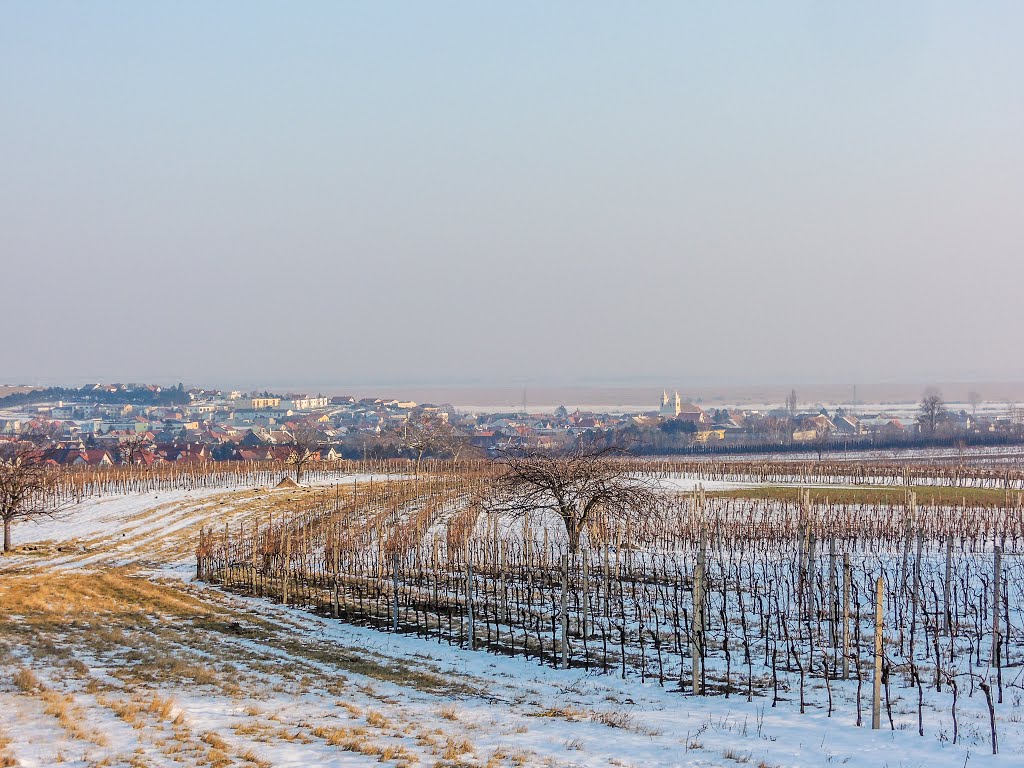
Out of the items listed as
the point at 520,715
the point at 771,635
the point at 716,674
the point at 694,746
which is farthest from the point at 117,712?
the point at 771,635

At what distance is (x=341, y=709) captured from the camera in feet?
31.8

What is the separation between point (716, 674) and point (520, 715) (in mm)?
3483

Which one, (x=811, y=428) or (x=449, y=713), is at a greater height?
(x=449, y=713)

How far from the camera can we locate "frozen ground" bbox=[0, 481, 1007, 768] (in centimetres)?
782

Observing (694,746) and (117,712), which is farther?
(117,712)

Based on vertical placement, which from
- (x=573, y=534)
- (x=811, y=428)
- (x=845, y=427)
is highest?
(x=573, y=534)

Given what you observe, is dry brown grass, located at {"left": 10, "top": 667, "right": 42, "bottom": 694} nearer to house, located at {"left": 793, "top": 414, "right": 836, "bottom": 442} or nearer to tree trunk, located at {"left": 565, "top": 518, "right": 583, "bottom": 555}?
tree trunk, located at {"left": 565, "top": 518, "right": 583, "bottom": 555}

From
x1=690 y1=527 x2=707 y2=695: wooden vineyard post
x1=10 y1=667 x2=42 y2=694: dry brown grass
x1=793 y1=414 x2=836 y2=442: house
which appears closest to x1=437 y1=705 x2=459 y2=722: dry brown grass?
x1=690 y1=527 x2=707 y2=695: wooden vineyard post

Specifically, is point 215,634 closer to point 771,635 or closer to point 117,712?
point 117,712

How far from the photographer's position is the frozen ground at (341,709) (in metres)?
7.82

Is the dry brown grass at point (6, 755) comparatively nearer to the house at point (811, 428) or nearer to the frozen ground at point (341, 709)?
the frozen ground at point (341, 709)

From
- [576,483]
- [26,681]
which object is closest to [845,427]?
[576,483]

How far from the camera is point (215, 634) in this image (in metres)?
14.7

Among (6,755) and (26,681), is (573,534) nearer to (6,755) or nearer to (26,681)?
(26,681)
